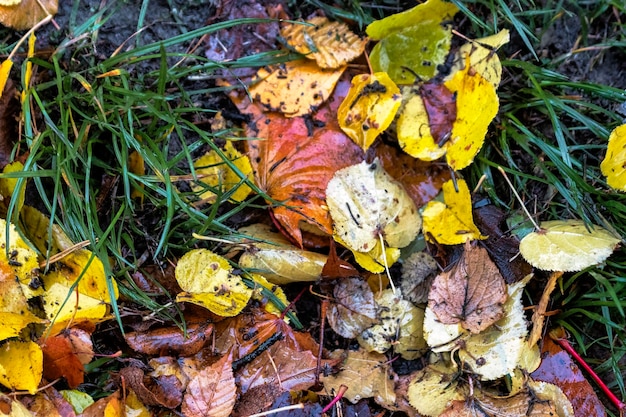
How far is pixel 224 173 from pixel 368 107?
517 mm

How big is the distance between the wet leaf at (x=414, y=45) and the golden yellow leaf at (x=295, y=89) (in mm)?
152

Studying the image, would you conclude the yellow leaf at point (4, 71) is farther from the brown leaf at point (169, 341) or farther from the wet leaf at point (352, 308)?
the wet leaf at point (352, 308)

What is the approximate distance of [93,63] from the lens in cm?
174

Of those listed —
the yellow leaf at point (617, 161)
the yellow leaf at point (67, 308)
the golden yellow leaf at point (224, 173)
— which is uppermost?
the golden yellow leaf at point (224, 173)

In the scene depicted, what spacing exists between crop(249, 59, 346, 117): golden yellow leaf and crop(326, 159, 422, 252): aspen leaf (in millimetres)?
270

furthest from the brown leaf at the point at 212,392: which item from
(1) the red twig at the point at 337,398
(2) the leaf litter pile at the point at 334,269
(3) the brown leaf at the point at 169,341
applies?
(1) the red twig at the point at 337,398

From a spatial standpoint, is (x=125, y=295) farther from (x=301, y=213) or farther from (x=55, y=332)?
(x=301, y=213)

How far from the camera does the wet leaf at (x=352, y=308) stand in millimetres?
1789

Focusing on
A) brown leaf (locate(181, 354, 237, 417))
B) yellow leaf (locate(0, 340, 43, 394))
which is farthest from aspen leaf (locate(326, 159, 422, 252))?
yellow leaf (locate(0, 340, 43, 394))

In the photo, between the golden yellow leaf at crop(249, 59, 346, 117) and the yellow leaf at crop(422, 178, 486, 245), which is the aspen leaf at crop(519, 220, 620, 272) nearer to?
the yellow leaf at crop(422, 178, 486, 245)

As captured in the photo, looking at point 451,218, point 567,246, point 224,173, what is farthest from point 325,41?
point 567,246

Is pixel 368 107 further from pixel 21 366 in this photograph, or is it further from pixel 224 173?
pixel 21 366

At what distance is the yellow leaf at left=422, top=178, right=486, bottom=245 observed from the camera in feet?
5.83

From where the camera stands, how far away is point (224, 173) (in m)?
1.81
